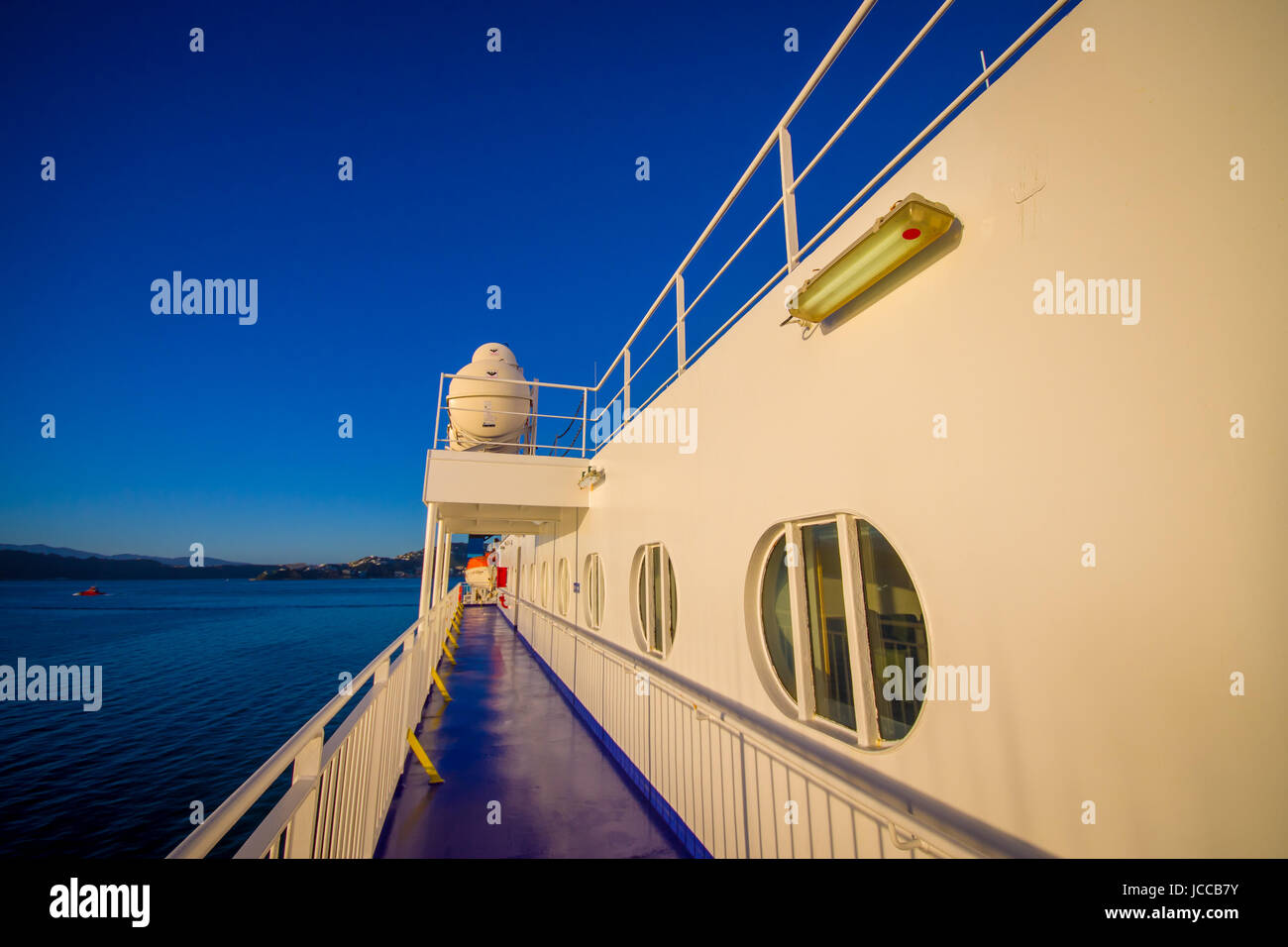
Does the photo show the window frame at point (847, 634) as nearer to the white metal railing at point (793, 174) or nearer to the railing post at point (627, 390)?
the white metal railing at point (793, 174)

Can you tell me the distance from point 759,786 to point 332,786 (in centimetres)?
194

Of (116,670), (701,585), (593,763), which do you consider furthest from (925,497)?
(116,670)

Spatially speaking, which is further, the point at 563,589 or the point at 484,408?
the point at 563,589

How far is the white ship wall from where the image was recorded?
1.10m

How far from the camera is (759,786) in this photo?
262cm

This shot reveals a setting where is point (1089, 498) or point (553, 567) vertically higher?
point (1089, 498)

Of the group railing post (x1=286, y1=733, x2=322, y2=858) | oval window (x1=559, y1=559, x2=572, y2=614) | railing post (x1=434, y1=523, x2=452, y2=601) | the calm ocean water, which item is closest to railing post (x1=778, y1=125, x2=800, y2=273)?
railing post (x1=286, y1=733, x2=322, y2=858)

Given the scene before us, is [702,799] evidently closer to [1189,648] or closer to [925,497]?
[925,497]

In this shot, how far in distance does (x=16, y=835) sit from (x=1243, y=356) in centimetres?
1312

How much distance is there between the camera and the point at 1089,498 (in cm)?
136

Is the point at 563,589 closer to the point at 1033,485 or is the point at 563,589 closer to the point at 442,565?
the point at 442,565

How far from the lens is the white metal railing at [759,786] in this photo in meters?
1.71

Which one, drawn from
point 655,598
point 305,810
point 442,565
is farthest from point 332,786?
point 442,565

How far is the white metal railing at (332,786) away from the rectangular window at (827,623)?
2.05 meters
